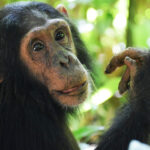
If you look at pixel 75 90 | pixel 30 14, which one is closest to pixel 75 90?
pixel 75 90

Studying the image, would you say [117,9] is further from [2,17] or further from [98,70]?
[2,17]

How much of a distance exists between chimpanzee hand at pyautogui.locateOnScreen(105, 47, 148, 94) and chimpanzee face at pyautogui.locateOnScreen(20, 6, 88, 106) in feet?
0.96

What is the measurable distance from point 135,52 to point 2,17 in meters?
1.29

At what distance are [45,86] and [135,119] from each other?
0.86m

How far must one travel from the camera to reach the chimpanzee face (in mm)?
2783

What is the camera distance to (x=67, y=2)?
5.45 m

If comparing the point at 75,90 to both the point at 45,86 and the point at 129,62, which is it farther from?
the point at 129,62

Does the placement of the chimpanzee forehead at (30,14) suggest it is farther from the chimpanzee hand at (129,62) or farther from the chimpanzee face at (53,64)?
the chimpanzee hand at (129,62)

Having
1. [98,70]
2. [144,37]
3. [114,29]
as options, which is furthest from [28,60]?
[114,29]

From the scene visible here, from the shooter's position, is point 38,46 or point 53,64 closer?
point 53,64

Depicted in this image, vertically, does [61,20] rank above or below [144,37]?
above

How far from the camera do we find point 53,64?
283cm

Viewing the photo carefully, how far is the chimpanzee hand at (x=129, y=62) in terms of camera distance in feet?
9.45

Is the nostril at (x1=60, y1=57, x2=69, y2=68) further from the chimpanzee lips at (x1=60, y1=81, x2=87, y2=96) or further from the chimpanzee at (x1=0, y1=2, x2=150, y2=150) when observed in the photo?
the chimpanzee lips at (x1=60, y1=81, x2=87, y2=96)
